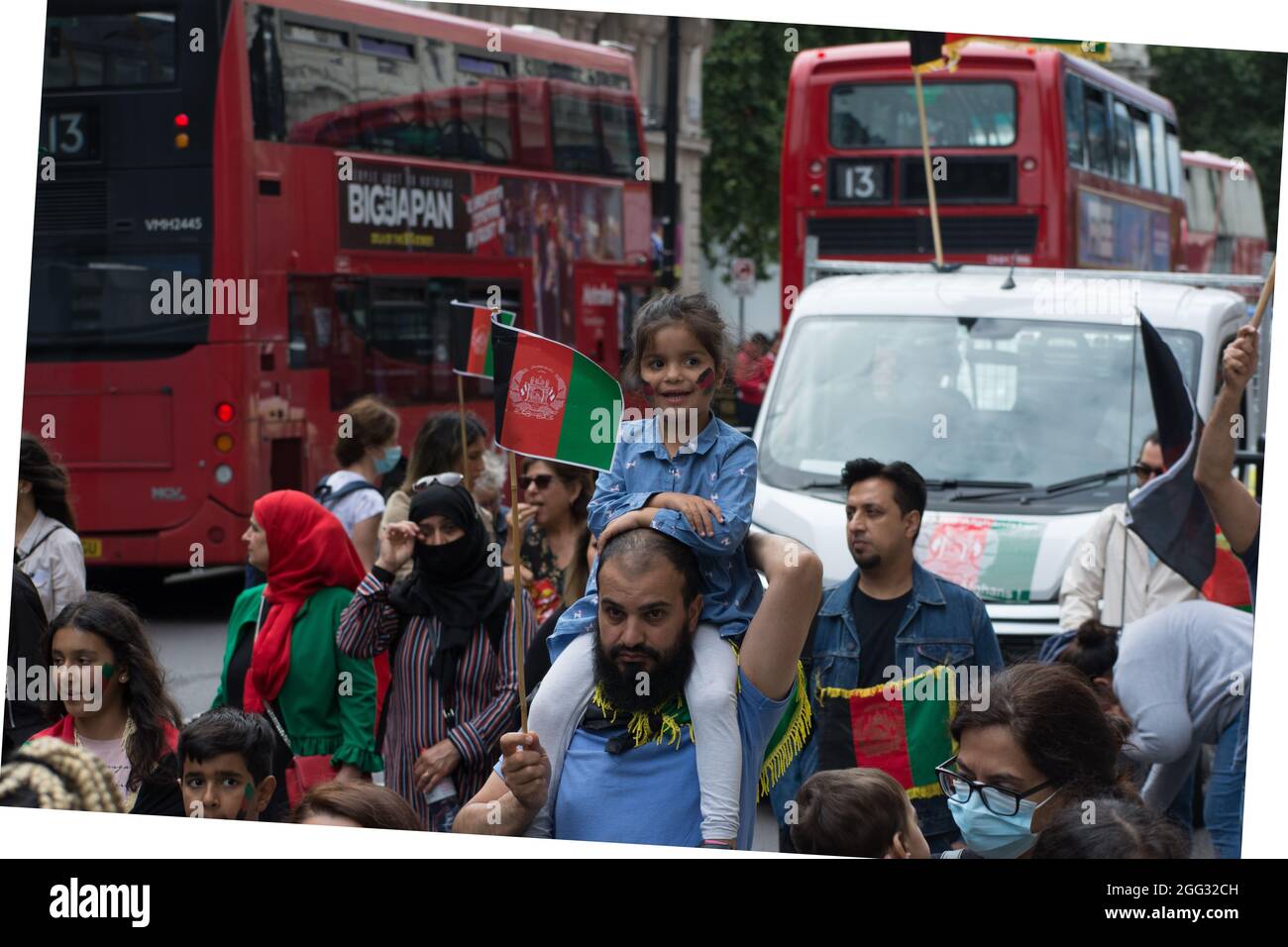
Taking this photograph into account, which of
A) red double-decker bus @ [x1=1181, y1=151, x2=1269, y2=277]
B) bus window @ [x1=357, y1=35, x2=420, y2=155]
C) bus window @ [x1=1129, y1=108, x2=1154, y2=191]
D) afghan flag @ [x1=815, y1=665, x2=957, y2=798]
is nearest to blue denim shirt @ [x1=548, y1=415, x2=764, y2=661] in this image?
afghan flag @ [x1=815, y1=665, x2=957, y2=798]

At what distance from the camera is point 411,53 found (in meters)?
14.3

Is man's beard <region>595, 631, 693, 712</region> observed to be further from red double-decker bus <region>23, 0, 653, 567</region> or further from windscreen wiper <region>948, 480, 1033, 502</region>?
red double-decker bus <region>23, 0, 653, 567</region>

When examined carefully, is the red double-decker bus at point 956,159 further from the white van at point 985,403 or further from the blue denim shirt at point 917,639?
the blue denim shirt at point 917,639

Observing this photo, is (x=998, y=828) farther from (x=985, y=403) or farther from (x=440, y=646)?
(x=985, y=403)

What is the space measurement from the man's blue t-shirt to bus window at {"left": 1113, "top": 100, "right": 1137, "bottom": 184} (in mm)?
15842

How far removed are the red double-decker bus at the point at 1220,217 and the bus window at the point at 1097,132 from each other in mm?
7707

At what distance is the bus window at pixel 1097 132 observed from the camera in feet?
57.0

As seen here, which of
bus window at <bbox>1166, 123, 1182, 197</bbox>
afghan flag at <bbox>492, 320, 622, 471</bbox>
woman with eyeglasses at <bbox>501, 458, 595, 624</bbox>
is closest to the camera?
afghan flag at <bbox>492, 320, 622, 471</bbox>

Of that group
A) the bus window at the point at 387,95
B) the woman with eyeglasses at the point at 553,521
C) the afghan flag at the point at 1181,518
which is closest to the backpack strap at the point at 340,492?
the woman with eyeglasses at the point at 553,521

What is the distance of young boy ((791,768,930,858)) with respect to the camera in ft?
10.8
